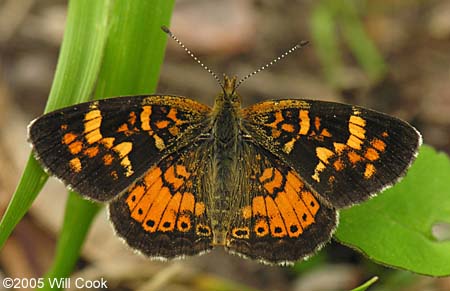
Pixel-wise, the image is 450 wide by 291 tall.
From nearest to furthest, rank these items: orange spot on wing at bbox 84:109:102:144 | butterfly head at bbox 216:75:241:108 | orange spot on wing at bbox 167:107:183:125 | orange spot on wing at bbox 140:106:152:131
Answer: orange spot on wing at bbox 84:109:102:144 → orange spot on wing at bbox 140:106:152:131 → orange spot on wing at bbox 167:107:183:125 → butterfly head at bbox 216:75:241:108

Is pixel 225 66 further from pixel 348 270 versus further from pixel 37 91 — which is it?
pixel 348 270

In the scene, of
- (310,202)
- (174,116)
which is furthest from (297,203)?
(174,116)

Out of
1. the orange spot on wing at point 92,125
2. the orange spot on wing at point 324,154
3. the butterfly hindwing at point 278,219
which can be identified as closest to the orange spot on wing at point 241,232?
the butterfly hindwing at point 278,219

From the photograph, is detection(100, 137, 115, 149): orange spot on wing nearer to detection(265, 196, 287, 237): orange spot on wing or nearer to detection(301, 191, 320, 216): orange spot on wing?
detection(265, 196, 287, 237): orange spot on wing

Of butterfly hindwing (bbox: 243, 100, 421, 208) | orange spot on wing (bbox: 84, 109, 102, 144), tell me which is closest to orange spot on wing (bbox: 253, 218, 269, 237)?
butterfly hindwing (bbox: 243, 100, 421, 208)

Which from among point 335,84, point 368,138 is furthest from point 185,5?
point 368,138

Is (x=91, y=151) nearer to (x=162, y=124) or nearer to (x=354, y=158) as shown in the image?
(x=162, y=124)
